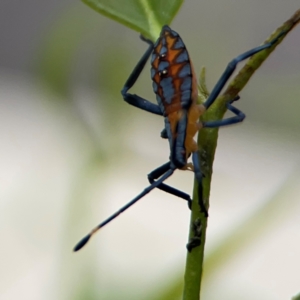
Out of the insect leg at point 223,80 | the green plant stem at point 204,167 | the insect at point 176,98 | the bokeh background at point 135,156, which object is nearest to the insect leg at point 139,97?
the insect at point 176,98

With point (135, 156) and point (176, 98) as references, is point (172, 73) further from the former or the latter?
point (135, 156)

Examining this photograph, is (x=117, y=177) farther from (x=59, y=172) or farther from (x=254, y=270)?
(x=254, y=270)

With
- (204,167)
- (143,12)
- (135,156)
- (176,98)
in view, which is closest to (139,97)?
(176,98)

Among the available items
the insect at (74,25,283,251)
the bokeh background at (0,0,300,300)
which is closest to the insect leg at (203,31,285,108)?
the insect at (74,25,283,251)

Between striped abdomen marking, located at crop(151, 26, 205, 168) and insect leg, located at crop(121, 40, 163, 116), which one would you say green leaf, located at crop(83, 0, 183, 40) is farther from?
insect leg, located at crop(121, 40, 163, 116)

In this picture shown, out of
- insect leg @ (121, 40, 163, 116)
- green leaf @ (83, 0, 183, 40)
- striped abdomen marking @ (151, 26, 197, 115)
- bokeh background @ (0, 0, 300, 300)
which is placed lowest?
bokeh background @ (0, 0, 300, 300)

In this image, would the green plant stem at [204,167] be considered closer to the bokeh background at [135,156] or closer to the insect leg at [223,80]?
the insect leg at [223,80]
